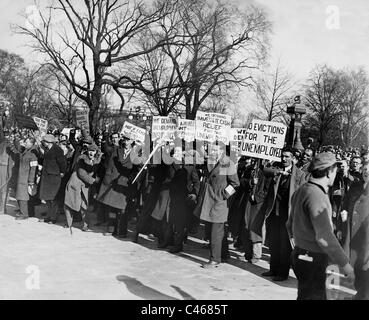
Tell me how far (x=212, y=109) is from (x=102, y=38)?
39.9 feet

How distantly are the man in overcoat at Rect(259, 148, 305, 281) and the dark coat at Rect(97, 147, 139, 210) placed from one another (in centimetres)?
322

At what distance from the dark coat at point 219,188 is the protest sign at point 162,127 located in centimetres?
284

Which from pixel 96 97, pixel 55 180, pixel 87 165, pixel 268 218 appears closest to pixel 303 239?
pixel 268 218

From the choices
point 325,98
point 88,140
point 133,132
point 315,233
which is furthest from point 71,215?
point 325,98

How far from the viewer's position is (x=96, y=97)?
912 inches

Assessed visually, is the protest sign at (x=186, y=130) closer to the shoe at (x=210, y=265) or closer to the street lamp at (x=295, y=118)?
the shoe at (x=210, y=265)

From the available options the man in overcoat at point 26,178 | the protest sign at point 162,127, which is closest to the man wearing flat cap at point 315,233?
the protest sign at point 162,127

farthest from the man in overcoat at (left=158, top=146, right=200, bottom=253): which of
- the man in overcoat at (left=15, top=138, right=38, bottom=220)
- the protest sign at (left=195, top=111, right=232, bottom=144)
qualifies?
the man in overcoat at (left=15, top=138, right=38, bottom=220)

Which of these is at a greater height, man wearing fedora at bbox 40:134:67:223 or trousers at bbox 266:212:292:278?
man wearing fedora at bbox 40:134:67:223

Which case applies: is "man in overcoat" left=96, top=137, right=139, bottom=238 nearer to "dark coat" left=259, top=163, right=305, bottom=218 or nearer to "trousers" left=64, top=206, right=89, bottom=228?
"trousers" left=64, top=206, right=89, bottom=228

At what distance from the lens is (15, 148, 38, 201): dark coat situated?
10.4 metres

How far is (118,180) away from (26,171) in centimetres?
268

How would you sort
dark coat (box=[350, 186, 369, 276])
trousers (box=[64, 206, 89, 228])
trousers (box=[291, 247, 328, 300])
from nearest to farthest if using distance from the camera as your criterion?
trousers (box=[291, 247, 328, 300]) → dark coat (box=[350, 186, 369, 276]) → trousers (box=[64, 206, 89, 228])
